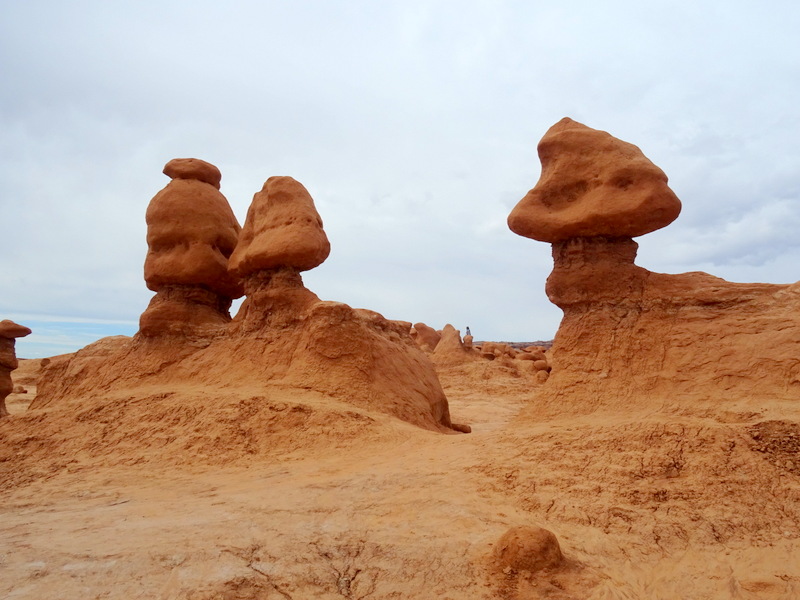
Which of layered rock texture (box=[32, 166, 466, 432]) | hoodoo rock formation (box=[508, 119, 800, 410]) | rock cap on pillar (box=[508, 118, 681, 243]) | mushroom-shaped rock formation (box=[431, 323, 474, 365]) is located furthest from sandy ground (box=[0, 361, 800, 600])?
mushroom-shaped rock formation (box=[431, 323, 474, 365])

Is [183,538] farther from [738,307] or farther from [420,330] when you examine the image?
[420,330]

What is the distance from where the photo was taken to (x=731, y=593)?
11.8 feet

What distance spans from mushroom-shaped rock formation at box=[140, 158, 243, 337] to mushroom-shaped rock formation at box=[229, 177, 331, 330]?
0.71m

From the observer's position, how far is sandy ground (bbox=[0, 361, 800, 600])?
11.5 ft

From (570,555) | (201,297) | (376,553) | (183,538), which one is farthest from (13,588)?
(201,297)

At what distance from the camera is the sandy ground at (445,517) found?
3520 millimetres

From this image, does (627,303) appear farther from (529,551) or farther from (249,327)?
(249,327)

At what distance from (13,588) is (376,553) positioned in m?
2.04

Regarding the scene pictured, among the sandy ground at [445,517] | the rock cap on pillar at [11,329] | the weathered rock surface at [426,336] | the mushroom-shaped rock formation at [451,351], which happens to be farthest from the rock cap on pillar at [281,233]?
the weathered rock surface at [426,336]

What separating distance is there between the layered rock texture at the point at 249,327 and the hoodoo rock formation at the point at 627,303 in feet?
9.58

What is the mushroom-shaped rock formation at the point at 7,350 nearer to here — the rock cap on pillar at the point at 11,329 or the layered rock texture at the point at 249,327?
the rock cap on pillar at the point at 11,329

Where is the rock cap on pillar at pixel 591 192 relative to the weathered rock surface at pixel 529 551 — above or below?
above

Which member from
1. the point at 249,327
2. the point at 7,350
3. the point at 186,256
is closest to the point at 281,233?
the point at 249,327

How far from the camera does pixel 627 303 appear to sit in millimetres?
7305
